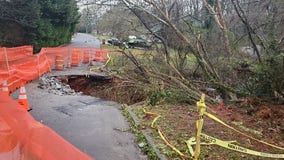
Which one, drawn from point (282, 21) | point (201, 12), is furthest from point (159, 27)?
point (282, 21)

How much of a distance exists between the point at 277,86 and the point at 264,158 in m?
2.74

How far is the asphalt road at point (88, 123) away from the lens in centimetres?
620

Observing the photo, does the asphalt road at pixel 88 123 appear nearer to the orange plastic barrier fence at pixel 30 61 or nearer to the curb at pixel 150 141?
the curb at pixel 150 141

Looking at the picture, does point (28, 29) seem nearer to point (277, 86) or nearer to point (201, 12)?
point (201, 12)

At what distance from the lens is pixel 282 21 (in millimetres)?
11000

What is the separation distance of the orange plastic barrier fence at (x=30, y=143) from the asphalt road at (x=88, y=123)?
7.38 ft

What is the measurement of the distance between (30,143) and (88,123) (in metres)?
4.63

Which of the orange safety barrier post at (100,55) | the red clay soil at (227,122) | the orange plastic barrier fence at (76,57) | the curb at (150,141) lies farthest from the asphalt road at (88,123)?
the orange safety barrier post at (100,55)

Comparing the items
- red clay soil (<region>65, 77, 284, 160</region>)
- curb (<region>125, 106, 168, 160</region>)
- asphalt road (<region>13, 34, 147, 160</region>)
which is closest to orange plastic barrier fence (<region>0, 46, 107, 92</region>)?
asphalt road (<region>13, 34, 147, 160</region>)

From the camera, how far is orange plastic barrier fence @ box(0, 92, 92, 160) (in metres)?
3.44

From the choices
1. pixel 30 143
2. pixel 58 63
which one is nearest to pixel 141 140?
pixel 30 143

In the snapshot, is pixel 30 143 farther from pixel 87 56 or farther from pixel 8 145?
pixel 87 56

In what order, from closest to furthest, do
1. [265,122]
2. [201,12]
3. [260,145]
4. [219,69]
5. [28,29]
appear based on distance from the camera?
[260,145], [265,122], [219,69], [201,12], [28,29]

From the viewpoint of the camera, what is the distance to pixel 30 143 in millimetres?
3561
